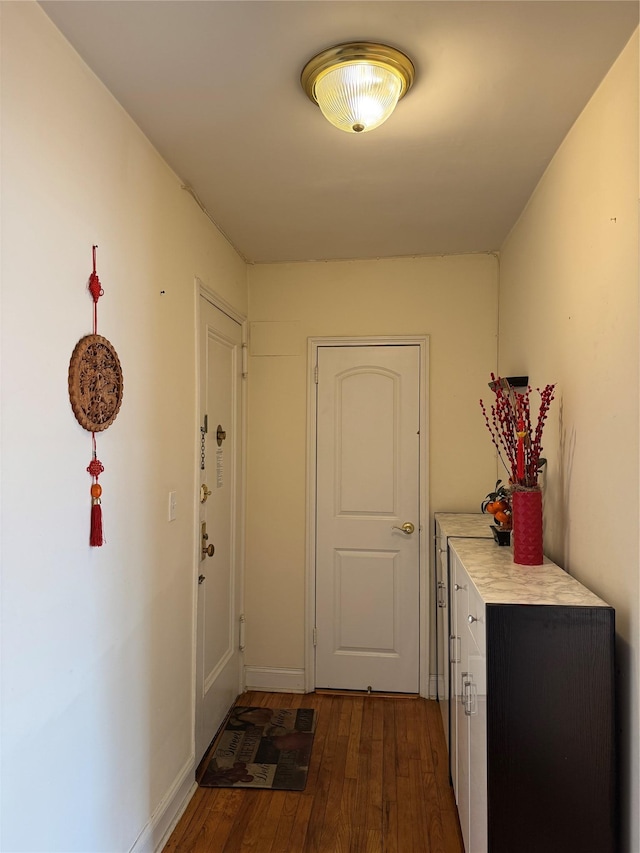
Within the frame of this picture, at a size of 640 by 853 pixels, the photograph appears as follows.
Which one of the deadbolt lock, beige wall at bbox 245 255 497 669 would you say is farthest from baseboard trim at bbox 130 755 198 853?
beige wall at bbox 245 255 497 669

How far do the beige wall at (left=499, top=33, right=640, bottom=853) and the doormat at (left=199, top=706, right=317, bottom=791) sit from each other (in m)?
1.52

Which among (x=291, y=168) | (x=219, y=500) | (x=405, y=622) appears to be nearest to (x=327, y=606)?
(x=405, y=622)

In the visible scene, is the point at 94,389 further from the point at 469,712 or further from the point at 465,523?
the point at 465,523

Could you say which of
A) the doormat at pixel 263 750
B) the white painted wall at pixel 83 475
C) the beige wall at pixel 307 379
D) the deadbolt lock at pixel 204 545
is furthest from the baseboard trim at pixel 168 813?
the beige wall at pixel 307 379

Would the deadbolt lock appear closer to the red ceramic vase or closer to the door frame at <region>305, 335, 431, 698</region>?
the door frame at <region>305, 335, 431, 698</region>

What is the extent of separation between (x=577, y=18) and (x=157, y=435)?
1.76 m

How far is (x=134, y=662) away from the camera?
1.82m

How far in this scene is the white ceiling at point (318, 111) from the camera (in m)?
1.32

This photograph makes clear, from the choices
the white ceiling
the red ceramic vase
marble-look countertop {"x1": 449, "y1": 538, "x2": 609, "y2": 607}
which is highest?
the white ceiling

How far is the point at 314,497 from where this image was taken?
10.6 ft

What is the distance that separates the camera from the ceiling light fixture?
142cm

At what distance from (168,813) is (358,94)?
101 inches

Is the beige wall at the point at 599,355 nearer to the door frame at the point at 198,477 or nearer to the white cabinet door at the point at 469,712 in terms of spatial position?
the white cabinet door at the point at 469,712

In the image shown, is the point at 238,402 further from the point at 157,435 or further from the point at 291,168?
the point at 291,168
